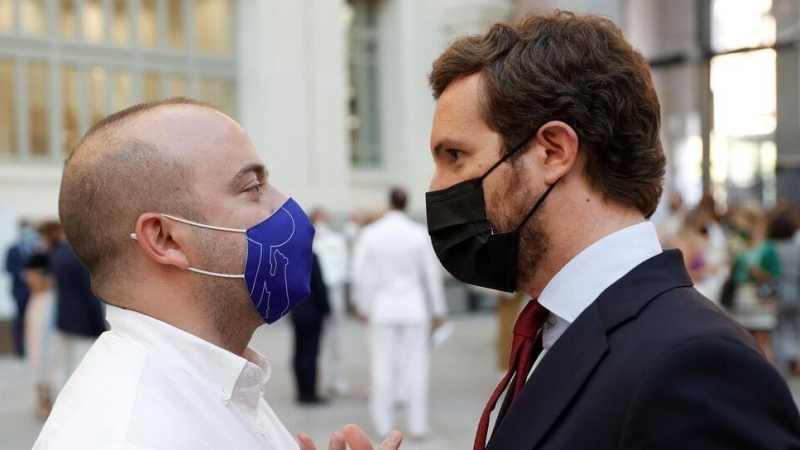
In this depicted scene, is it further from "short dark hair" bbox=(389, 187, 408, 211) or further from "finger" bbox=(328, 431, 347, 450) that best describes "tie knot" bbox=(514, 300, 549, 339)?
"short dark hair" bbox=(389, 187, 408, 211)

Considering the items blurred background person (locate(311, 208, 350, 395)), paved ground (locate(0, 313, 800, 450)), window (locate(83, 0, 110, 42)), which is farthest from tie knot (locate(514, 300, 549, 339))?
window (locate(83, 0, 110, 42))

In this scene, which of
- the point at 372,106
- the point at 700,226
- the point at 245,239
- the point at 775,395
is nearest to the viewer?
the point at 775,395

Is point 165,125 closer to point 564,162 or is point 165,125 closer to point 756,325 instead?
point 564,162

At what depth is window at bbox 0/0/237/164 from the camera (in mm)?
14742

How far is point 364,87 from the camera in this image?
1947 centimetres

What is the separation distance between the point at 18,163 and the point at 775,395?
1500cm

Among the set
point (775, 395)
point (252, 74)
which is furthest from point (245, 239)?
point (252, 74)

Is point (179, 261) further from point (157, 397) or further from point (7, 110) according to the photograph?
point (7, 110)

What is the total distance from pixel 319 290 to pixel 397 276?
139 centimetres

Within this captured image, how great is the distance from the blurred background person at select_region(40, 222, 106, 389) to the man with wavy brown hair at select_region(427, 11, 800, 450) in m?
6.84

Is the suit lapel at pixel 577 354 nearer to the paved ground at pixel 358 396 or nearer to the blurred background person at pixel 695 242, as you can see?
the paved ground at pixel 358 396

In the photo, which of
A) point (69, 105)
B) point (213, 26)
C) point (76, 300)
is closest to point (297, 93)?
point (213, 26)

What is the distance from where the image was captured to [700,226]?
32.2 feet

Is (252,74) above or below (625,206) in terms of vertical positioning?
above
